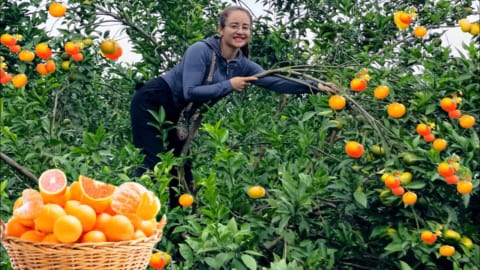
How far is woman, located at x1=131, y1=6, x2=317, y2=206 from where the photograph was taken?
3779mm

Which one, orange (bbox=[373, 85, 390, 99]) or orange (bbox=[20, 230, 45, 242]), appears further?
orange (bbox=[373, 85, 390, 99])

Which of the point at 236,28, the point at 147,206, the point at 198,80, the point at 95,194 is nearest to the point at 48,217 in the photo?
the point at 95,194

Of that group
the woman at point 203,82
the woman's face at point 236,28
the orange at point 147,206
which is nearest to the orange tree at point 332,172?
the woman at point 203,82

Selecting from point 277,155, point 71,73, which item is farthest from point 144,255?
point 71,73

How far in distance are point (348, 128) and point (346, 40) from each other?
1.53m

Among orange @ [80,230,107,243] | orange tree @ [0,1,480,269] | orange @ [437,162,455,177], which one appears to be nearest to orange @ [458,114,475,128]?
orange tree @ [0,1,480,269]

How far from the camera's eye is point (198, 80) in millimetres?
3797

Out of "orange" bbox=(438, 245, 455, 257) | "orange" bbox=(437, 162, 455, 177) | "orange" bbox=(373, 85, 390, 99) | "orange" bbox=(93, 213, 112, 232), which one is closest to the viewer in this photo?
"orange" bbox=(93, 213, 112, 232)

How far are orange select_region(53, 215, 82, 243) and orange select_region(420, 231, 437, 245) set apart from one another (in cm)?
149

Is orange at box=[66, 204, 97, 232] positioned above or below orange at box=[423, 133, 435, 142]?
above

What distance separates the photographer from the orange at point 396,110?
3250 millimetres

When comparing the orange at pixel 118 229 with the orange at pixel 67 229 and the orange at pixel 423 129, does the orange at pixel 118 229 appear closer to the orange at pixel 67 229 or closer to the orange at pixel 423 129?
the orange at pixel 67 229

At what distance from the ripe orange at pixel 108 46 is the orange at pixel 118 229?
1.04 m

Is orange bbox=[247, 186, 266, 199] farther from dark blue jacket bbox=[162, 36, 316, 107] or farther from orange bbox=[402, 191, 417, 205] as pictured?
orange bbox=[402, 191, 417, 205]
